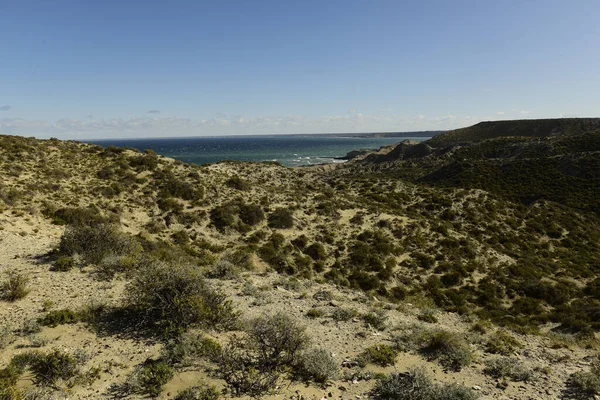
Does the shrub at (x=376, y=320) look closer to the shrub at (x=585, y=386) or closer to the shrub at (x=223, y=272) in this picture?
the shrub at (x=585, y=386)

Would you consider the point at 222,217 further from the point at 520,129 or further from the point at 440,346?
the point at 520,129

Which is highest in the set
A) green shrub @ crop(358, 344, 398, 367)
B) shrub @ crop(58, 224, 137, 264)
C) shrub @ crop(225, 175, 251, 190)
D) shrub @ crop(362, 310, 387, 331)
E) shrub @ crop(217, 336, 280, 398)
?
shrub @ crop(225, 175, 251, 190)

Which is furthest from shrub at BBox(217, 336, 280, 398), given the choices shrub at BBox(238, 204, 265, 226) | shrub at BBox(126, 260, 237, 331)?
shrub at BBox(238, 204, 265, 226)

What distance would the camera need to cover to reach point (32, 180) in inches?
996

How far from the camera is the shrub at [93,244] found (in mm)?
13562

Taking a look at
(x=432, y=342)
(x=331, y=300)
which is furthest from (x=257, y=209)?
(x=432, y=342)

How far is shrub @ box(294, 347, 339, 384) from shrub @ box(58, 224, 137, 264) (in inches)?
404

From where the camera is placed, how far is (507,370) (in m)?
8.90

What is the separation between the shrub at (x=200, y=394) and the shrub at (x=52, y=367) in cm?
261

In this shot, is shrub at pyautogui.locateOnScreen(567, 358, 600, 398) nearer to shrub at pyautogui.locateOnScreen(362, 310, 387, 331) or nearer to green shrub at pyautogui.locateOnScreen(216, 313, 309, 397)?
shrub at pyautogui.locateOnScreen(362, 310, 387, 331)

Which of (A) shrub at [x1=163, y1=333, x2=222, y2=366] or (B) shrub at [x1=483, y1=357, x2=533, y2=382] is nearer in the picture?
(A) shrub at [x1=163, y1=333, x2=222, y2=366]

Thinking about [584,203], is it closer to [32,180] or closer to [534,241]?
[534,241]

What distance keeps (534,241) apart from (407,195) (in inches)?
606

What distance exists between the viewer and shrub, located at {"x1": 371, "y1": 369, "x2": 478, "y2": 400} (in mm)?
7301
